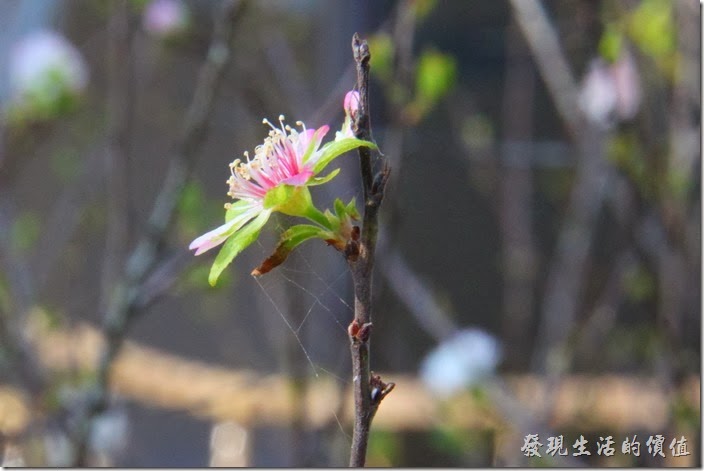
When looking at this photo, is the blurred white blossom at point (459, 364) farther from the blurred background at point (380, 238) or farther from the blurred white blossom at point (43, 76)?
the blurred white blossom at point (43, 76)

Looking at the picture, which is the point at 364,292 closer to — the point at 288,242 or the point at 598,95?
the point at 288,242

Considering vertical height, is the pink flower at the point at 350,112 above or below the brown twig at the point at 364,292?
above

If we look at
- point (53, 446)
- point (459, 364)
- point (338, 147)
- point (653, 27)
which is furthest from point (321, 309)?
point (338, 147)

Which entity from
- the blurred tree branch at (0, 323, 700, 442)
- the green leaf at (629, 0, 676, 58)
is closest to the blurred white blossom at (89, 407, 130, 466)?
the blurred tree branch at (0, 323, 700, 442)

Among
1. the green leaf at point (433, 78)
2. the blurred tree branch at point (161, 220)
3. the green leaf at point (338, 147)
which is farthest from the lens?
the green leaf at point (433, 78)

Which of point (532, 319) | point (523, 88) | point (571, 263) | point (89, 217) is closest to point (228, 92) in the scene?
point (89, 217)

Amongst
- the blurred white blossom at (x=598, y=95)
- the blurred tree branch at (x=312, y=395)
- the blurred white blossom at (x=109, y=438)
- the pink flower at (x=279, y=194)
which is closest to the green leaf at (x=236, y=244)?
the pink flower at (x=279, y=194)

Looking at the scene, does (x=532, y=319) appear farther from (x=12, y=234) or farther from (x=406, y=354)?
(x=12, y=234)
